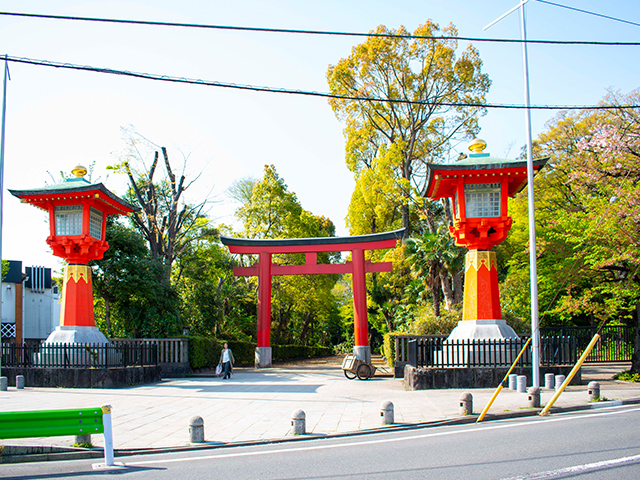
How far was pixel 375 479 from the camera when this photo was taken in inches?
238

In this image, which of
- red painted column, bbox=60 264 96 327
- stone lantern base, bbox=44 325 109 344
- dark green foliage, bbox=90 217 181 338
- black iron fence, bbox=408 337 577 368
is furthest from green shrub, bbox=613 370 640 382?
dark green foliage, bbox=90 217 181 338

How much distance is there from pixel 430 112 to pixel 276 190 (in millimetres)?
12792

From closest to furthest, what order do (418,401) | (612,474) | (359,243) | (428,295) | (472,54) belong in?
(612,474) < (418,401) < (359,243) < (472,54) < (428,295)

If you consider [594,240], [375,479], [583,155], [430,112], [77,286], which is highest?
[430,112]

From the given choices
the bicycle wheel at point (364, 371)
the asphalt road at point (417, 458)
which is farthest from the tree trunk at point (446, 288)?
the asphalt road at point (417, 458)

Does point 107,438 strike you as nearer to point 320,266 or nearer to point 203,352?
point 203,352

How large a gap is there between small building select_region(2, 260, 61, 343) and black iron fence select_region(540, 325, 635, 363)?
34.2 meters

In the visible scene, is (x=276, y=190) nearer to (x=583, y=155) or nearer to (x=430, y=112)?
(x=430, y=112)

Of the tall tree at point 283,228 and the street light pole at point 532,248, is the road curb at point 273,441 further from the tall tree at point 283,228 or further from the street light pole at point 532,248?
the tall tree at point 283,228

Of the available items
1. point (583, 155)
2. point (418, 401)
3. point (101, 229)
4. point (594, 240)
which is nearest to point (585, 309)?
point (594, 240)

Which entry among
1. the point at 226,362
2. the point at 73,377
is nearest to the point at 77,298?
the point at 73,377

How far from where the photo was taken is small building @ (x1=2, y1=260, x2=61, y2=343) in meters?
37.7

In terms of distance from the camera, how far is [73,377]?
17.5 meters

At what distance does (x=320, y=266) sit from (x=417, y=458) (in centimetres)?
2045
